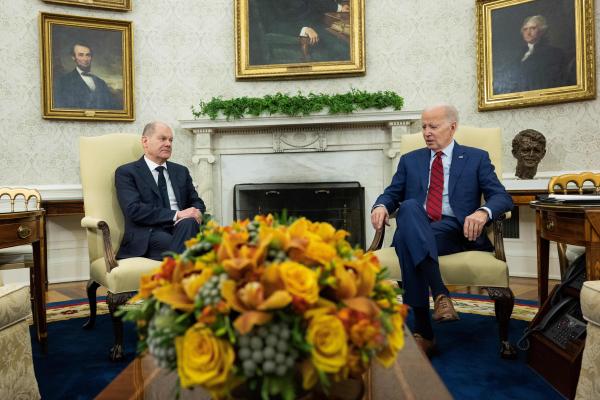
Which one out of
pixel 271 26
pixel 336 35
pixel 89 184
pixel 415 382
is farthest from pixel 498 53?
pixel 415 382

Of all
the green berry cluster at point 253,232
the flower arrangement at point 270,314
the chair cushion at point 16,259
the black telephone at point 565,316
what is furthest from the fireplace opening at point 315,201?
the flower arrangement at point 270,314

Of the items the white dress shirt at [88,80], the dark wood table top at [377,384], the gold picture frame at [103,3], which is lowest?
the dark wood table top at [377,384]

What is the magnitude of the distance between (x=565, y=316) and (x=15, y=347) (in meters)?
2.51

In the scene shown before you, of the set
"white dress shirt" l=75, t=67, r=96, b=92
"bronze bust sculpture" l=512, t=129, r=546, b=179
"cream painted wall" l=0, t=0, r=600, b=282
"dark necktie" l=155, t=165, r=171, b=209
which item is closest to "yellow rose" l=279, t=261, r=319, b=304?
"dark necktie" l=155, t=165, r=171, b=209

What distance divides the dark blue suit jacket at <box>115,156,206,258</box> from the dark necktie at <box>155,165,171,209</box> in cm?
5

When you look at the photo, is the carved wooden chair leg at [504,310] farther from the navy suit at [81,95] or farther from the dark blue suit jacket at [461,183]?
the navy suit at [81,95]

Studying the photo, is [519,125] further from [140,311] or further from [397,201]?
[140,311]

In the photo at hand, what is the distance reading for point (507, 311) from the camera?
97.9 inches

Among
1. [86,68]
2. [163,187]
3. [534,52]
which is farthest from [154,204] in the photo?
[534,52]

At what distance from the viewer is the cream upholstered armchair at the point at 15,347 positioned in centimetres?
192

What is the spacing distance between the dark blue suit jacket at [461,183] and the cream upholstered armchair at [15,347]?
196cm

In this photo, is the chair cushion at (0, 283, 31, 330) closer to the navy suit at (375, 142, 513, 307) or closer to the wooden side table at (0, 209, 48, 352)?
the wooden side table at (0, 209, 48, 352)

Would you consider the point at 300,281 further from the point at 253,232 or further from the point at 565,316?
the point at 565,316

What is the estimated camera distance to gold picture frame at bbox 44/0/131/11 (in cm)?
498
